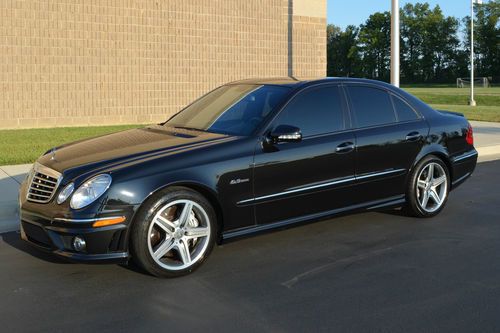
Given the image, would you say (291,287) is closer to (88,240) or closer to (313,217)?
(313,217)

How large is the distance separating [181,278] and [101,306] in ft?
2.51

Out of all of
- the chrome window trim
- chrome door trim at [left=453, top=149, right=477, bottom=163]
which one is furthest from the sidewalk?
→ chrome door trim at [left=453, top=149, right=477, bottom=163]

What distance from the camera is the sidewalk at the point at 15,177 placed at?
6.57 meters

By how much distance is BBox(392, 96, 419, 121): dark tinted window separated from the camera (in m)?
6.44

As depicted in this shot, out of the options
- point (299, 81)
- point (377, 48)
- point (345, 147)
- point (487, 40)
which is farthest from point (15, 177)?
point (377, 48)

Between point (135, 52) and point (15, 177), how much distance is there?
31.1 feet

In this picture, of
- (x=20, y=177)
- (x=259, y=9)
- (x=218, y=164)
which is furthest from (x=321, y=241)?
(x=259, y=9)

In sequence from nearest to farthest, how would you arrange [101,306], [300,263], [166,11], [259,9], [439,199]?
[101,306] < [300,263] < [439,199] < [166,11] < [259,9]

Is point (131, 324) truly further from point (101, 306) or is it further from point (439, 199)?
point (439, 199)

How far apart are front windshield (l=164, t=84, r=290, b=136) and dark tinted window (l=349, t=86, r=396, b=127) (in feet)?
2.70

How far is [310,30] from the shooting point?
20.4 meters

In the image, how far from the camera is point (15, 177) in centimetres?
847

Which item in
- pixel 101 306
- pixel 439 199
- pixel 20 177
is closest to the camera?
pixel 101 306

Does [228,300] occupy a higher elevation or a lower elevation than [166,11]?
lower
